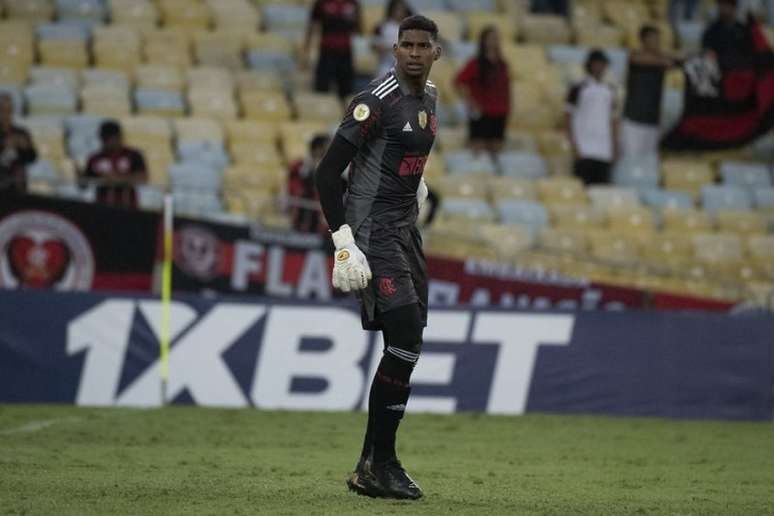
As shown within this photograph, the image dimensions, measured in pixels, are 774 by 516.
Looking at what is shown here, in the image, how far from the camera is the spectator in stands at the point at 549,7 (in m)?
22.1

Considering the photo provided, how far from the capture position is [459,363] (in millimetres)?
14500

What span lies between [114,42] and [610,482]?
1129 centimetres

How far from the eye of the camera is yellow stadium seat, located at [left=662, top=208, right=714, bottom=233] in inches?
728

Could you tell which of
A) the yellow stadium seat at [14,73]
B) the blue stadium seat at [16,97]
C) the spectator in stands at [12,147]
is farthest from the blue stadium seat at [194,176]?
the yellow stadium seat at [14,73]

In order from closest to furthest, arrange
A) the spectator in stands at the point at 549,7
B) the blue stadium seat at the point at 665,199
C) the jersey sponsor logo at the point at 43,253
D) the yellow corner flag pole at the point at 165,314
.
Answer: the yellow corner flag pole at the point at 165,314, the jersey sponsor logo at the point at 43,253, the blue stadium seat at the point at 665,199, the spectator in stands at the point at 549,7

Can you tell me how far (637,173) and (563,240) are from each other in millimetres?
2600

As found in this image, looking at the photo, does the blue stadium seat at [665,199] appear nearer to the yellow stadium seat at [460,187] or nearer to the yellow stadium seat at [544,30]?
the yellow stadium seat at [460,187]

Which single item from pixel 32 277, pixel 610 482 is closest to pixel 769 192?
pixel 32 277

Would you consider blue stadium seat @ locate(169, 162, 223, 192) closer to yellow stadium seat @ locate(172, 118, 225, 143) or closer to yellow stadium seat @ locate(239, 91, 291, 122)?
yellow stadium seat @ locate(172, 118, 225, 143)

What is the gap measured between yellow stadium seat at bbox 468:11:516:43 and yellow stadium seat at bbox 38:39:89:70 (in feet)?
16.8

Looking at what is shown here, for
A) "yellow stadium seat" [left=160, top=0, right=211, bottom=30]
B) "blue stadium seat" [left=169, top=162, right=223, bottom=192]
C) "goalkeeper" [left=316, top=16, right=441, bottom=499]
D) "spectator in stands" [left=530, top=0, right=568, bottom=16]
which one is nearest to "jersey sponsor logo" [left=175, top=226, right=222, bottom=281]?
"blue stadium seat" [left=169, top=162, right=223, bottom=192]

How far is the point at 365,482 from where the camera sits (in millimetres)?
8133

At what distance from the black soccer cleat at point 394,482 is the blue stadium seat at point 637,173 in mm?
11797

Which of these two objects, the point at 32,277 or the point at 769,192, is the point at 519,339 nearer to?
the point at 32,277
